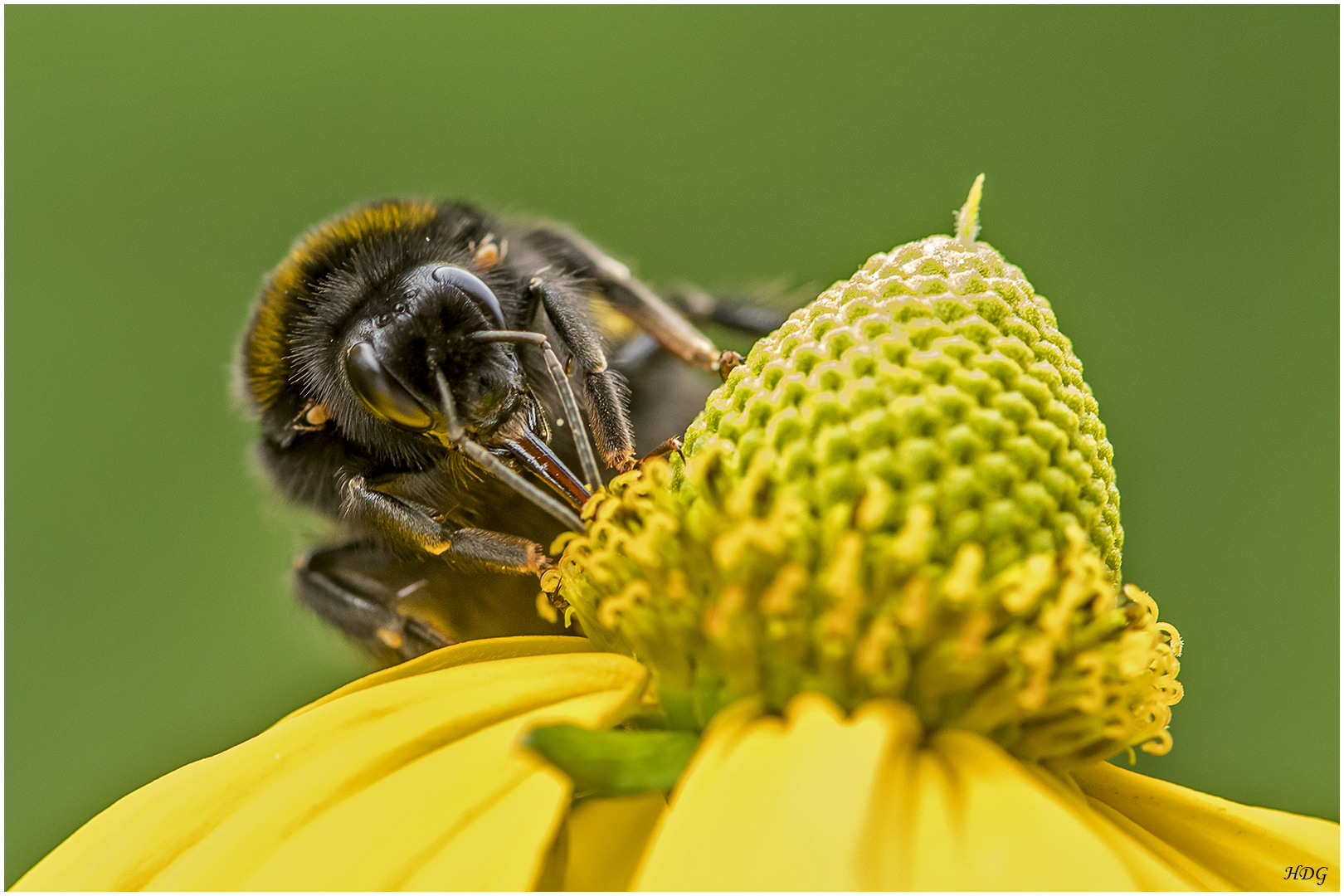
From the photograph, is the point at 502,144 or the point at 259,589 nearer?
the point at 259,589

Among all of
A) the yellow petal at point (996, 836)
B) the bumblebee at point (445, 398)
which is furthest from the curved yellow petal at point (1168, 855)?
the bumblebee at point (445, 398)

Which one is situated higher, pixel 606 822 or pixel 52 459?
pixel 52 459

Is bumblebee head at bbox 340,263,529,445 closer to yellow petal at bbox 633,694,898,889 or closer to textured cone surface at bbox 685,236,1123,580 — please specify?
textured cone surface at bbox 685,236,1123,580

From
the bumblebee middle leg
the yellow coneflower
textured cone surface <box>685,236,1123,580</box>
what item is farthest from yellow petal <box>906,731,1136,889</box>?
the bumblebee middle leg

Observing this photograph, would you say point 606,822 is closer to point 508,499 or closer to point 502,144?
point 508,499

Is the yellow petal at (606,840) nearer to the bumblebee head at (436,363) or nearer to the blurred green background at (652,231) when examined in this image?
the bumblebee head at (436,363)

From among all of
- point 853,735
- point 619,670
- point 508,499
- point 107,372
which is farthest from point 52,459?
point 853,735
